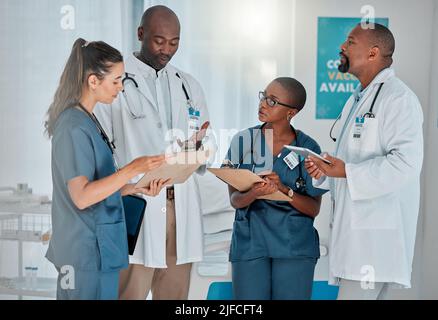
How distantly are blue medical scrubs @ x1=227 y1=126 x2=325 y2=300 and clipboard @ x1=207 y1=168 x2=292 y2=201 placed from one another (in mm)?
99

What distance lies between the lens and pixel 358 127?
2529 millimetres

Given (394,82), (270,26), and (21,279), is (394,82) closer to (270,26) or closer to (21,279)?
(270,26)

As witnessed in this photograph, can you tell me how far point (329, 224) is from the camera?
283cm

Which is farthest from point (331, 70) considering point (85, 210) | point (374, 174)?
point (85, 210)

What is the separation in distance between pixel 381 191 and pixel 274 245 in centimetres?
53

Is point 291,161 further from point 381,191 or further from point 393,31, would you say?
point 393,31

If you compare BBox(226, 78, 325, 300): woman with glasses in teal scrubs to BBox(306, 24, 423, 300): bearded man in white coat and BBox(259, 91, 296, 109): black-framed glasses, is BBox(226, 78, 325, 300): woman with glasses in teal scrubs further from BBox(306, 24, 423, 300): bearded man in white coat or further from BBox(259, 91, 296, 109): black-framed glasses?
BBox(306, 24, 423, 300): bearded man in white coat

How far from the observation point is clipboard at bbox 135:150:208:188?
2.37 m

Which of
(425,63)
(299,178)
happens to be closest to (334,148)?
(299,178)

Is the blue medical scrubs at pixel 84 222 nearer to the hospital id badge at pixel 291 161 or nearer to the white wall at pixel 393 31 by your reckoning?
the hospital id badge at pixel 291 161

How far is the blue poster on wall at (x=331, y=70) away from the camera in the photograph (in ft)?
9.19

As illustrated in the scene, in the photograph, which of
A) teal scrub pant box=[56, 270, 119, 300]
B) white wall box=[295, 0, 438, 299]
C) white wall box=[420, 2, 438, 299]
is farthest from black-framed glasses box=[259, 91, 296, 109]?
teal scrub pant box=[56, 270, 119, 300]

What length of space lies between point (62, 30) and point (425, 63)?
1.70 metres

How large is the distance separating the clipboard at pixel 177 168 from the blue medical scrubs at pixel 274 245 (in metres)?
0.32
